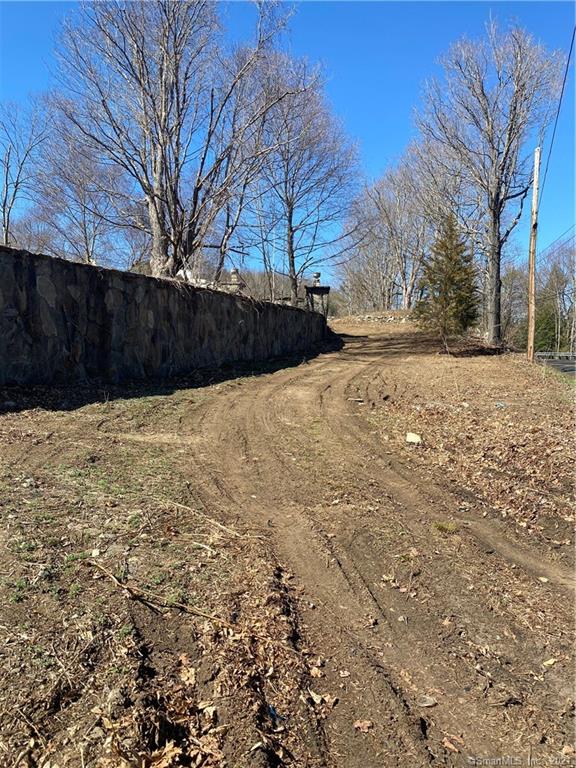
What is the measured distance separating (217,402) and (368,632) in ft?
20.1

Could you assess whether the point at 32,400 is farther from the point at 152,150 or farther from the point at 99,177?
the point at 99,177

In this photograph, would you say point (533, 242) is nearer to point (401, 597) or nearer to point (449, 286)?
point (449, 286)

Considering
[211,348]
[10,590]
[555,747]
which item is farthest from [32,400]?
[555,747]

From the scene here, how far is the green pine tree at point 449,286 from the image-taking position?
1617 centimetres

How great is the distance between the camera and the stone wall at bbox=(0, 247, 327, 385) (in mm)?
7613

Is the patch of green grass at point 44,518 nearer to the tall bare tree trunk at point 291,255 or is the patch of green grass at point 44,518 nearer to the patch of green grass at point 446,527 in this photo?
the patch of green grass at point 446,527

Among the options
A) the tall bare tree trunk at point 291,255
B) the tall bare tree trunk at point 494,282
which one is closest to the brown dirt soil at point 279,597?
the tall bare tree trunk at point 494,282

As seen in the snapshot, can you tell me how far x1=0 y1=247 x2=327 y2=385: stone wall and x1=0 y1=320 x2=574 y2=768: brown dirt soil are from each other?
3.83 feet

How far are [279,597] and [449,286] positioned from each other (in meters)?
14.8

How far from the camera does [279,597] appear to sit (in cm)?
319

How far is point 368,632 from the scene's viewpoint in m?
2.98

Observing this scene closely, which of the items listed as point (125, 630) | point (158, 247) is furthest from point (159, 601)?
point (158, 247)

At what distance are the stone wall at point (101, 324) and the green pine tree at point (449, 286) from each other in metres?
6.50

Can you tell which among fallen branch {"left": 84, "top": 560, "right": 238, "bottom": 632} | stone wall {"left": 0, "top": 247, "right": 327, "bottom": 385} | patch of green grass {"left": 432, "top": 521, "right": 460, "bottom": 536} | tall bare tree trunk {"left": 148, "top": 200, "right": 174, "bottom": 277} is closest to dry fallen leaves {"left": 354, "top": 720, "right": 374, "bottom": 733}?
fallen branch {"left": 84, "top": 560, "right": 238, "bottom": 632}
